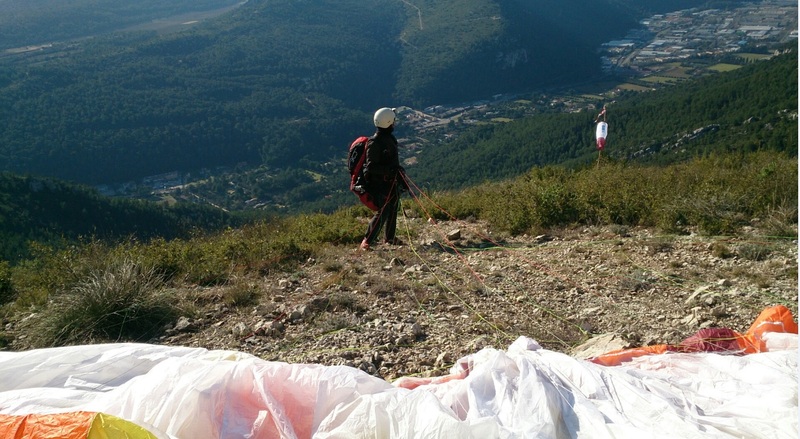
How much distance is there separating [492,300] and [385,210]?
7.73ft

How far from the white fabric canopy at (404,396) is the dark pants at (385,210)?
391 centimetres

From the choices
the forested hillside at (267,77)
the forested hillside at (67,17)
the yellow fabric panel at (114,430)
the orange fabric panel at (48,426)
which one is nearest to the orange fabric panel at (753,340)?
the yellow fabric panel at (114,430)

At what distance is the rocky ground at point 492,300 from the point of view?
450 centimetres

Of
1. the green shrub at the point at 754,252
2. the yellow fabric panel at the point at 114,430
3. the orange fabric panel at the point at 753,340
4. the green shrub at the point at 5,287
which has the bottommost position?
the green shrub at the point at 754,252

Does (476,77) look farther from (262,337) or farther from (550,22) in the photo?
(262,337)

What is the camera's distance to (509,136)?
2440 inches

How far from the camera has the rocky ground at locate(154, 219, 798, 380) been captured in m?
4.50

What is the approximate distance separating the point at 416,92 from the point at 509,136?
4252cm

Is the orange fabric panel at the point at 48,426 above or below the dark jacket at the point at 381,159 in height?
above

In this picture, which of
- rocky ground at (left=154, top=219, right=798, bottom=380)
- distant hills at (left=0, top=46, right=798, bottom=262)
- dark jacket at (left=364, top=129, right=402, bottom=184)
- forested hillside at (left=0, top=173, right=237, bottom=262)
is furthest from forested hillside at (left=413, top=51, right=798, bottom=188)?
forested hillside at (left=0, top=173, right=237, bottom=262)

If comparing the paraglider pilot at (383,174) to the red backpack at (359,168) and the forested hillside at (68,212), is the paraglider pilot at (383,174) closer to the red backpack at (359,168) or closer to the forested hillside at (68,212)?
the red backpack at (359,168)

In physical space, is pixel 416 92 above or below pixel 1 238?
below

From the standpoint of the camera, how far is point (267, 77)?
343 ft

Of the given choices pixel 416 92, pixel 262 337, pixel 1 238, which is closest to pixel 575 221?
pixel 262 337
